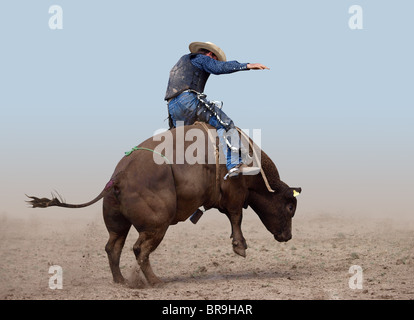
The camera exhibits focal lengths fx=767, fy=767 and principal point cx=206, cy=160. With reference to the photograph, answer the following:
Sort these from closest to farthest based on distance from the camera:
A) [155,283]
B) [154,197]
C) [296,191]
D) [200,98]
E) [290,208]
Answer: [154,197]
[155,283]
[200,98]
[296,191]
[290,208]

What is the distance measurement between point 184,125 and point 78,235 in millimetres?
5563

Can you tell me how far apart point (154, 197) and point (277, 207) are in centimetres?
228

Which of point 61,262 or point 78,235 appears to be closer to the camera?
point 61,262

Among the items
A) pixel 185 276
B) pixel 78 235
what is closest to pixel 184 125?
pixel 185 276

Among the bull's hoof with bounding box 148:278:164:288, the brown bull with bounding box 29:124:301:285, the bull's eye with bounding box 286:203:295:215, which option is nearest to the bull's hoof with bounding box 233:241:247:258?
the brown bull with bounding box 29:124:301:285

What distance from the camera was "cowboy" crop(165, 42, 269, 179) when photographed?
32.2ft

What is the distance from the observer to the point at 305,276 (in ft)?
34.4

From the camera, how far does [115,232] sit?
370 inches

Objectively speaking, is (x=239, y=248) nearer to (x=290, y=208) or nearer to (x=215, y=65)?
(x=290, y=208)

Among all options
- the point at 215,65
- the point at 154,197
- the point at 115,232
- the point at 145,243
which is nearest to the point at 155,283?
the point at 145,243

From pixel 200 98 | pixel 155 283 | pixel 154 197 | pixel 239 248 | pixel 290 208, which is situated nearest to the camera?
pixel 154 197

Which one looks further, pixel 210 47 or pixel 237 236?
pixel 237 236

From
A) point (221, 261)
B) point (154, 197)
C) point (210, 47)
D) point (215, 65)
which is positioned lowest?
point (221, 261)

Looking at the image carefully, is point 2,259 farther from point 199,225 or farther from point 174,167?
point 199,225
